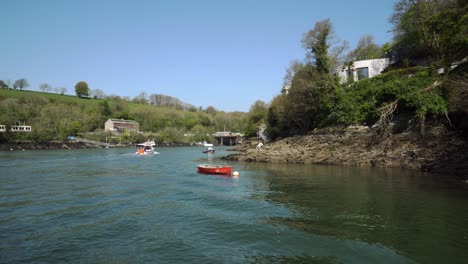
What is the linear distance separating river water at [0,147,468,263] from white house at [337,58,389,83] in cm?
3449

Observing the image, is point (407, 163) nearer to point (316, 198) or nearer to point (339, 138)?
point (339, 138)

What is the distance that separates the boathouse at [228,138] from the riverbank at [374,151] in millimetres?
105374

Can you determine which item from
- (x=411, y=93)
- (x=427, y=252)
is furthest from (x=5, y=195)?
(x=411, y=93)

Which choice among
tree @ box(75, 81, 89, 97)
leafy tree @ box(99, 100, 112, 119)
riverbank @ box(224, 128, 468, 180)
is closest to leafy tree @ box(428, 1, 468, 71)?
riverbank @ box(224, 128, 468, 180)

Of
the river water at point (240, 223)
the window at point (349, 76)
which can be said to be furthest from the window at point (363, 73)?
the river water at point (240, 223)

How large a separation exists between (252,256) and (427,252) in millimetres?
6688

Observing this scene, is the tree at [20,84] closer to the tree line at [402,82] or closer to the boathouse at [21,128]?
the boathouse at [21,128]

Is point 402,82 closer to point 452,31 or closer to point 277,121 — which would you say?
point 452,31

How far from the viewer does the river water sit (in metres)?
11.5

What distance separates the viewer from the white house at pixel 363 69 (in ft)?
185

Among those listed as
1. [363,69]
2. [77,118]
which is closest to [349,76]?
[363,69]

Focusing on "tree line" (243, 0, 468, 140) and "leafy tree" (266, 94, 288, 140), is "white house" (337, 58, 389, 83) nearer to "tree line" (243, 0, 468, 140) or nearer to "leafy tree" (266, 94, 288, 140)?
"tree line" (243, 0, 468, 140)

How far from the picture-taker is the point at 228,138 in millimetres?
169750

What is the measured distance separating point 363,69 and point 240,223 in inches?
2040
